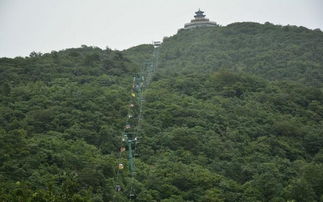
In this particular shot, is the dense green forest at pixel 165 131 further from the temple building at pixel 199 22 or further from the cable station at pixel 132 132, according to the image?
the temple building at pixel 199 22

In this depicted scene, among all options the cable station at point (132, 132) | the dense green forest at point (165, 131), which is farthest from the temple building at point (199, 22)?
the cable station at point (132, 132)

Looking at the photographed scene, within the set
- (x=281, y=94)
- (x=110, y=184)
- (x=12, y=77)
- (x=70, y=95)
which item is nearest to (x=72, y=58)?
(x=12, y=77)

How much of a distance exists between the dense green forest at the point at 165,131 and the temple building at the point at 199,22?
23153 mm

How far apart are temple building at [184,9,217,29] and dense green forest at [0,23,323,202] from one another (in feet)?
76.0

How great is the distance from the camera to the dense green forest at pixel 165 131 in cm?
3844

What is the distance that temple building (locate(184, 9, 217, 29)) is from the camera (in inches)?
3836

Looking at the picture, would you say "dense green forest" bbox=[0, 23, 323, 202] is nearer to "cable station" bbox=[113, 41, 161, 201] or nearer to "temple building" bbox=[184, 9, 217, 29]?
"cable station" bbox=[113, 41, 161, 201]

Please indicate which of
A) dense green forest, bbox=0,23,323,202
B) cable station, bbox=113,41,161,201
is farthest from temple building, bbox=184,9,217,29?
cable station, bbox=113,41,161,201

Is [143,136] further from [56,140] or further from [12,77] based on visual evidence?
[12,77]

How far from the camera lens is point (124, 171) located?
133ft

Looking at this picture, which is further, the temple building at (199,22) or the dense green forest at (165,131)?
the temple building at (199,22)

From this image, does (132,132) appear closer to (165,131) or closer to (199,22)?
(165,131)

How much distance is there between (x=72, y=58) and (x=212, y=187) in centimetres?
2917

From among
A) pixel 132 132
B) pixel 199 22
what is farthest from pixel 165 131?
pixel 199 22
